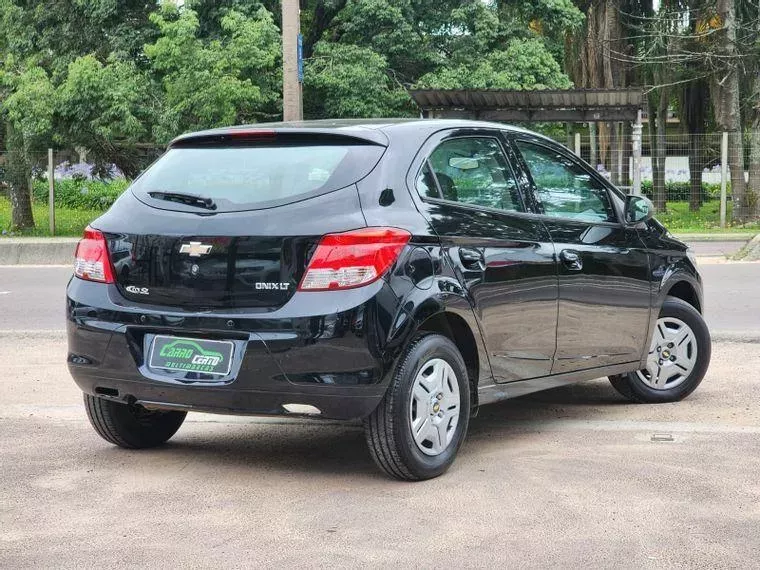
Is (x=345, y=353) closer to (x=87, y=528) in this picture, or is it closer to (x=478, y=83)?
(x=87, y=528)

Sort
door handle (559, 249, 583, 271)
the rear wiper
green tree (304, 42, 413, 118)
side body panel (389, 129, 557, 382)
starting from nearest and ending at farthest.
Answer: the rear wiper → side body panel (389, 129, 557, 382) → door handle (559, 249, 583, 271) → green tree (304, 42, 413, 118)

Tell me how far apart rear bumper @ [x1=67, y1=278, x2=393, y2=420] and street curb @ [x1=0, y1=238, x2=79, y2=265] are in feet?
45.0

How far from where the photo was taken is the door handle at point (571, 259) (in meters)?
6.11

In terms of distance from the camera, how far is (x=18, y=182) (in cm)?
2417

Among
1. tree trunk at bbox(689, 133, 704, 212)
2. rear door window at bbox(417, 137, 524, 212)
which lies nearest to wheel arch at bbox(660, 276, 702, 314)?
rear door window at bbox(417, 137, 524, 212)

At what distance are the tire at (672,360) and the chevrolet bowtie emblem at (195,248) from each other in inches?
116

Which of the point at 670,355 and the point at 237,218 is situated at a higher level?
the point at 237,218

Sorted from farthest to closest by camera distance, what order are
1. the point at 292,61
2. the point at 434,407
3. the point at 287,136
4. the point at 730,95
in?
the point at 730,95 < the point at 292,61 < the point at 287,136 < the point at 434,407

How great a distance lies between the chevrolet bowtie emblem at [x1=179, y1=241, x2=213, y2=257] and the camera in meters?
5.11

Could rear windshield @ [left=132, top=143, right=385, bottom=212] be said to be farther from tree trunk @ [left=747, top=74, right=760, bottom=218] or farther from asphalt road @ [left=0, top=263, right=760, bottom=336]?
tree trunk @ [left=747, top=74, right=760, bottom=218]

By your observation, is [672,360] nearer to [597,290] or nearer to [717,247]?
[597,290]

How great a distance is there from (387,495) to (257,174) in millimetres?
1495

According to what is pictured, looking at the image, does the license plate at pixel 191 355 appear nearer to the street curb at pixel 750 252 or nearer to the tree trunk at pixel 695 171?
the street curb at pixel 750 252

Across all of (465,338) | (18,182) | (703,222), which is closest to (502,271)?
(465,338)
